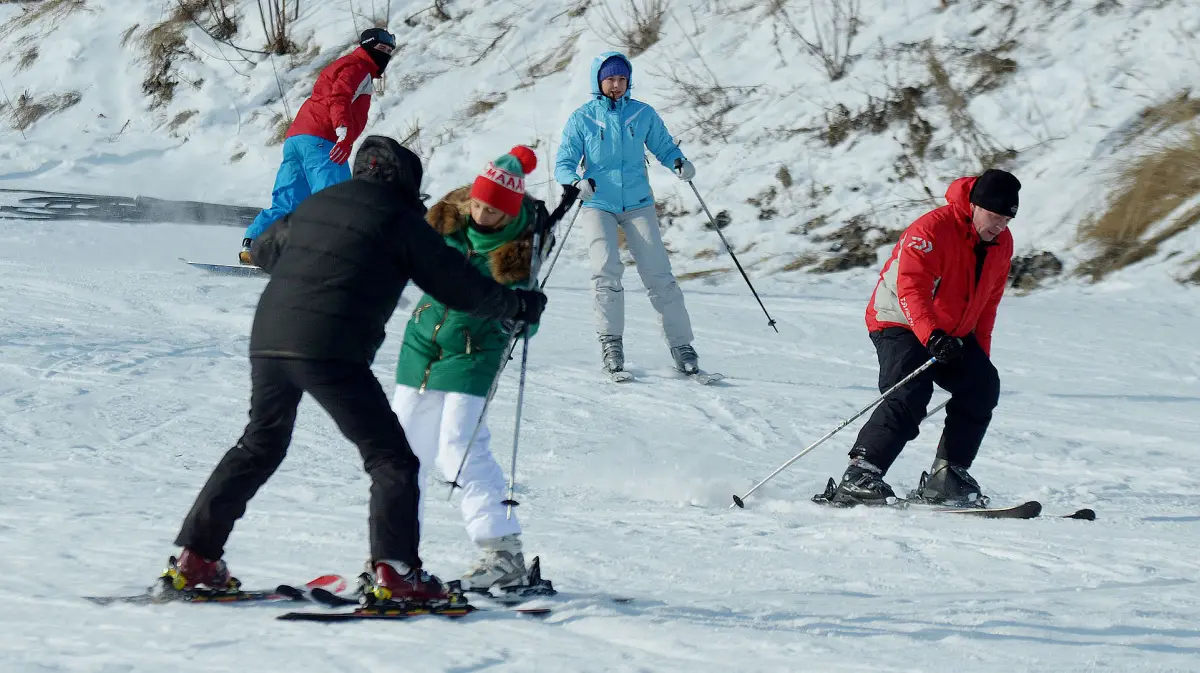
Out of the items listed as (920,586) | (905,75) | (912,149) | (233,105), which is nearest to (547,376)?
(920,586)

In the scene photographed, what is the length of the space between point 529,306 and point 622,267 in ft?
12.8

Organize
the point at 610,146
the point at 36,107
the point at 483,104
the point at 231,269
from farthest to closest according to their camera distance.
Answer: the point at 36,107 < the point at 483,104 < the point at 231,269 < the point at 610,146

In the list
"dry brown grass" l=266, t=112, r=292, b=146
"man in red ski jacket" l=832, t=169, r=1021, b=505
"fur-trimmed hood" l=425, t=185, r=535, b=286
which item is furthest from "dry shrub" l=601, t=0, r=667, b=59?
"fur-trimmed hood" l=425, t=185, r=535, b=286

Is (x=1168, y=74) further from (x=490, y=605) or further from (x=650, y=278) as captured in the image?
(x=490, y=605)

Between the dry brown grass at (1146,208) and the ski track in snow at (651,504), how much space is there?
873mm

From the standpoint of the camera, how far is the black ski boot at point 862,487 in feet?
17.6

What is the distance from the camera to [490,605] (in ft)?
12.1

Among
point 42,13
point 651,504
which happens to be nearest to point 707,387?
point 651,504

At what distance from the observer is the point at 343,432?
3494mm

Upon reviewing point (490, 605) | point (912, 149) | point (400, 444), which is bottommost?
point (490, 605)

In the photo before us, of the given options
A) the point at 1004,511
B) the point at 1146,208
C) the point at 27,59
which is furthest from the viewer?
the point at 27,59

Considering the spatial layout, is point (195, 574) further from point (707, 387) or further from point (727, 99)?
point (727, 99)

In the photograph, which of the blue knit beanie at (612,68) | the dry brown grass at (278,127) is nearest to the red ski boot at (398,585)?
the blue knit beanie at (612,68)

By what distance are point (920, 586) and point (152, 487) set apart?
3097 millimetres
